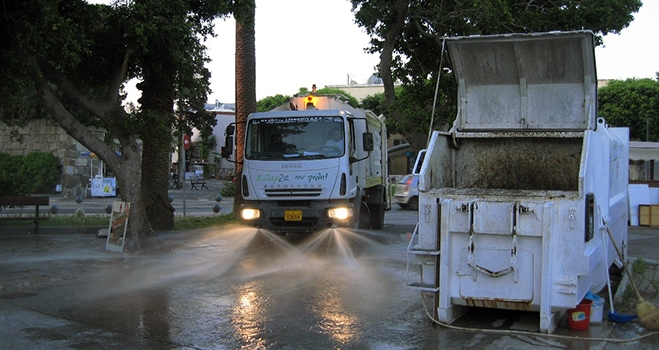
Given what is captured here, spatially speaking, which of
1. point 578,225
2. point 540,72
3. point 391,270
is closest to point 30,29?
point 391,270

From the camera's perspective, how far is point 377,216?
55.9ft

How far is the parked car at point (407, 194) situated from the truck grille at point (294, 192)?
13409 millimetres

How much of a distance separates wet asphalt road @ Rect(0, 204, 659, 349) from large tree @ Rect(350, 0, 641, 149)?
26.1 feet

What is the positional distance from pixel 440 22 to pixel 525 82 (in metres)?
11.7

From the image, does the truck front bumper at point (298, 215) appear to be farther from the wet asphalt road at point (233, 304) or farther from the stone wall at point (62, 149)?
the stone wall at point (62, 149)

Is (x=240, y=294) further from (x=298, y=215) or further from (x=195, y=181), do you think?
(x=195, y=181)

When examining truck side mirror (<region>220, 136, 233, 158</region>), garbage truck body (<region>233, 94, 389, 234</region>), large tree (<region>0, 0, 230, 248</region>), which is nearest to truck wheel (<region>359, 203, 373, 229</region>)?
garbage truck body (<region>233, 94, 389, 234</region>)

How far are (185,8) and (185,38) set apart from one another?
555mm

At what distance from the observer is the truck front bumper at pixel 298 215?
41.4 feet

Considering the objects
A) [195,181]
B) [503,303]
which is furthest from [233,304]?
[195,181]

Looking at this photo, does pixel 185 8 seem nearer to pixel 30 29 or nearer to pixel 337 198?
pixel 30 29

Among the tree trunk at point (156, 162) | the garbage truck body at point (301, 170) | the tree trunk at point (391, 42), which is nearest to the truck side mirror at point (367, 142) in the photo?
the garbage truck body at point (301, 170)

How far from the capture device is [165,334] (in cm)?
683

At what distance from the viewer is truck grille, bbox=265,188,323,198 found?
12680 millimetres
